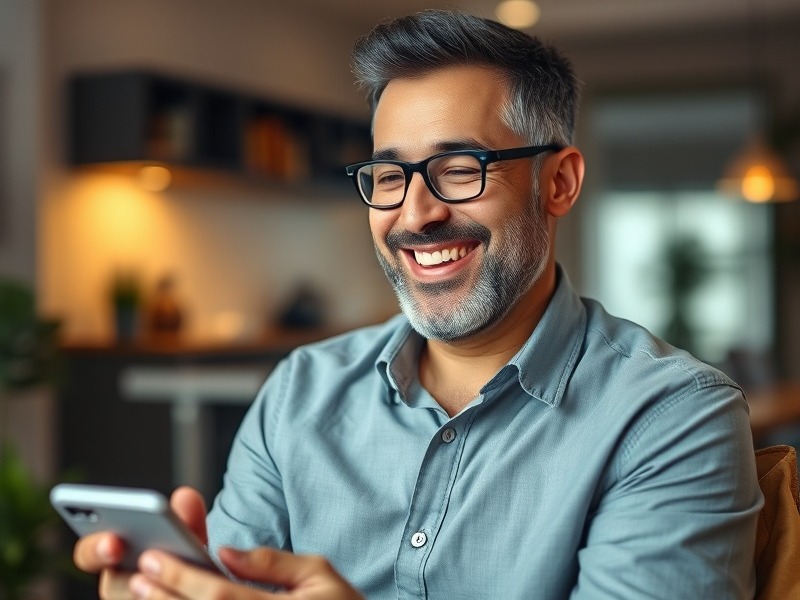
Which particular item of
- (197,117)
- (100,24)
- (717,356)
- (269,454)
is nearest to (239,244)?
(197,117)

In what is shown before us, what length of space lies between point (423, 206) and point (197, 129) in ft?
13.0

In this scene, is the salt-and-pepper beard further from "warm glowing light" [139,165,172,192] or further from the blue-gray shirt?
"warm glowing light" [139,165,172,192]

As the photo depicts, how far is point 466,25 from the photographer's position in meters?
1.53

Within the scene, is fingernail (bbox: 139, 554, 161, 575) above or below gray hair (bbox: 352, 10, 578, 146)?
below

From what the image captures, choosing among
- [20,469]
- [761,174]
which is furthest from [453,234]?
[761,174]

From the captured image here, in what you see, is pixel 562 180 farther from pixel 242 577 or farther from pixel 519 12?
pixel 519 12

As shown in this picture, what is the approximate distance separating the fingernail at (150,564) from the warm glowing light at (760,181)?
5.09m

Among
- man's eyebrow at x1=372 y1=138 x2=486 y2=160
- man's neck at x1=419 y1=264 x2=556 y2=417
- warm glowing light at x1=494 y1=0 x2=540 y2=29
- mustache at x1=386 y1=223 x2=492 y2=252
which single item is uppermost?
warm glowing light at x1=494 y1=0 x2=540 y2=29

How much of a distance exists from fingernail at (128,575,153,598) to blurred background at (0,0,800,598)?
3021 mm

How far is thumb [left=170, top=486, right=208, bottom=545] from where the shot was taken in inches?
49.4

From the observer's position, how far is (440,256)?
1551mm

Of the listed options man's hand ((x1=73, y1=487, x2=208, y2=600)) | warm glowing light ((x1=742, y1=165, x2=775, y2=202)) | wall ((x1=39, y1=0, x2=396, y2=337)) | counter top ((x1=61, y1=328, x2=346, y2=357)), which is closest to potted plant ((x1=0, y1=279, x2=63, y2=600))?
counter top ((x1=61, y1=328, x2=346, y2=357))

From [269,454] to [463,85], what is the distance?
2.04ft

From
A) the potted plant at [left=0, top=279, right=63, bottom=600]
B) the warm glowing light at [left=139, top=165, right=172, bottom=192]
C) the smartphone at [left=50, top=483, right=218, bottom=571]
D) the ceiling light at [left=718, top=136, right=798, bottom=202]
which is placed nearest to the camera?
the smartphone at [left=50, top=483, right=218, bottom=571]
